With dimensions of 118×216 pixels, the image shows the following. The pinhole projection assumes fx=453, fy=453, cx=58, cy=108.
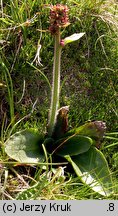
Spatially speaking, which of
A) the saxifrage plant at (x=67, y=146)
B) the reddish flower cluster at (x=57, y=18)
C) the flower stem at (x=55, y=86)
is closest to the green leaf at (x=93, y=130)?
the saxifrage plant at (x=67, y=146)

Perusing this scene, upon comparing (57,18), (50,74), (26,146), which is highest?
(57,18)

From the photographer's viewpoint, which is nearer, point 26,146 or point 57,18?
point 57,18

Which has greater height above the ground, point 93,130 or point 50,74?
point 50,74

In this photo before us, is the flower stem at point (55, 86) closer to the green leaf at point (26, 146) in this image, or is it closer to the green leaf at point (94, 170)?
the green leaf at point (26, 146)

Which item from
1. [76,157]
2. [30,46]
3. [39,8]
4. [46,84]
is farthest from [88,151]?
[39,8]

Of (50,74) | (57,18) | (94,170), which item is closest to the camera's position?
(57,18)

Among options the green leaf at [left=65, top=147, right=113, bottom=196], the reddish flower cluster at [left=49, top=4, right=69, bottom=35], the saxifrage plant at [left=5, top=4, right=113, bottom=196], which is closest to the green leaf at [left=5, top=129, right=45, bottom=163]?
the saxifrage plant at [left=5, top=4, right=113, bottom=196]

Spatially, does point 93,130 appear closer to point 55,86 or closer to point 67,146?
point 67,146

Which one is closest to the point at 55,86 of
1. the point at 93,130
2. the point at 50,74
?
the point at 93,130
